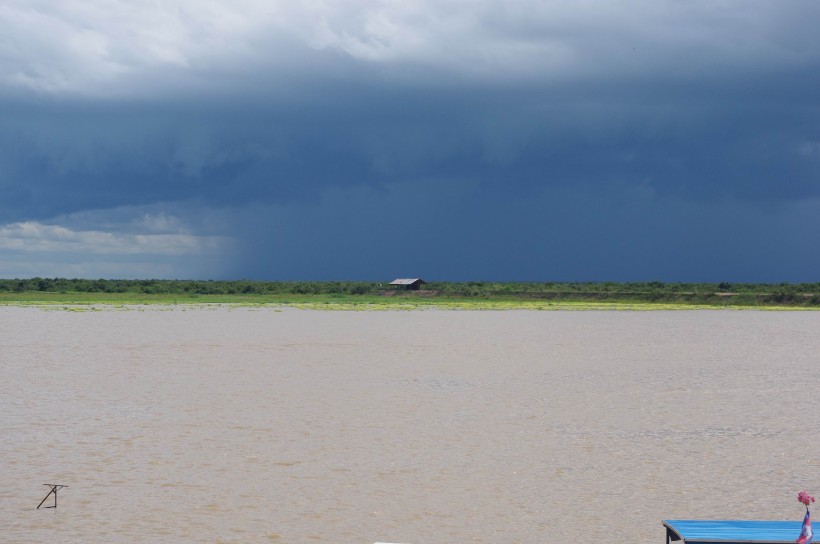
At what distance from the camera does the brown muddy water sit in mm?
11195

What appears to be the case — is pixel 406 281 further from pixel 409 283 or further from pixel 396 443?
pixel 396 443

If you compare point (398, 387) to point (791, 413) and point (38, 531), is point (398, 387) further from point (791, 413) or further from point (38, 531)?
point (38, 531)

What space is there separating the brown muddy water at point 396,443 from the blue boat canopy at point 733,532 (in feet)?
5.79

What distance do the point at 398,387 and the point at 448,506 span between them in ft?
40.3

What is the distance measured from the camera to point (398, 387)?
24078 mm

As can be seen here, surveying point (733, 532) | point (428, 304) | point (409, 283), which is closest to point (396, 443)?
point (733, 532)

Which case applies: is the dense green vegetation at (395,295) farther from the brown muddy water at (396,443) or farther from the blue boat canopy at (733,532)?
the blue boat canopy at (733,532)

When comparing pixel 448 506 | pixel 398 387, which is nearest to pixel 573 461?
pixel 448 506

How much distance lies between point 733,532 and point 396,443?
27.4 feet

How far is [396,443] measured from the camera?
52.6 feet

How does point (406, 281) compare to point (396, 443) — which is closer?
point (396, 443)

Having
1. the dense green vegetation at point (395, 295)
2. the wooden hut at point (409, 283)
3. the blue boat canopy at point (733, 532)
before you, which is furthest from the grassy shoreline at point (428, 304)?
the blue boat canopy at point (733, 532)

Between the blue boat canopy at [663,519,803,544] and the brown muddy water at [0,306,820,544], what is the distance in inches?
69.5

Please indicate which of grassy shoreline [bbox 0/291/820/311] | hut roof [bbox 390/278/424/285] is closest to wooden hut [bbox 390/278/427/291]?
hut roof [bbox 390/278/424/285]
